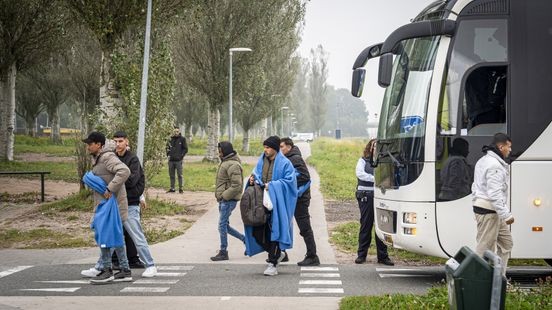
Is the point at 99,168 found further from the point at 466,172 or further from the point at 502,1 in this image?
the point at 502,1

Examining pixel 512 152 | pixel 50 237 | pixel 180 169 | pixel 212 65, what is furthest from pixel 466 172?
pixel 212 65

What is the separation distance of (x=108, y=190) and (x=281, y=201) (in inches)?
90.7

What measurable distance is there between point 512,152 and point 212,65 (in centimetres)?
3175

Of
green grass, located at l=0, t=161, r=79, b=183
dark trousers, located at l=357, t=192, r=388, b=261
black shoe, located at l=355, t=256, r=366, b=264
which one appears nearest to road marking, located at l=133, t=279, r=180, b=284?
black shoe, located at l=355, t=256, r=366, b=264

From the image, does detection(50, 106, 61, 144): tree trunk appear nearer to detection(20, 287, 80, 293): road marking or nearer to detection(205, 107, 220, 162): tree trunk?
detection(205, 107, 220, 162): tree trunk

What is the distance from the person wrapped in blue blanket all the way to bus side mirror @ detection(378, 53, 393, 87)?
3.34 meters

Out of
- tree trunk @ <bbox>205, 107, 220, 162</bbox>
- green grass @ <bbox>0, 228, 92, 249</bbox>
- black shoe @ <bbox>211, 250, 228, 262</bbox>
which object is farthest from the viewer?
tree trunk @ <bbox>205, 107, 220, 162</bbox>

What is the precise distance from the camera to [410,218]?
33.6 feet

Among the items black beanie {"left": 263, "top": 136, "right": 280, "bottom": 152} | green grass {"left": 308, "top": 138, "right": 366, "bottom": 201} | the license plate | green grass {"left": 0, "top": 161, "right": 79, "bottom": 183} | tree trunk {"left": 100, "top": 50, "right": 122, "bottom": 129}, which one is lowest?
green grass {"left": 308, "top": 138, "right": 366, "bottom": 201}

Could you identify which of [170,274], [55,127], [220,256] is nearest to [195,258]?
[220,256]

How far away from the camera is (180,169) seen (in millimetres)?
24766

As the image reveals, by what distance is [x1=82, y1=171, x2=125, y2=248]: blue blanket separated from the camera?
10281mm

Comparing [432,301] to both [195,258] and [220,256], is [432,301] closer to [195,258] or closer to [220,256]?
[220,256]

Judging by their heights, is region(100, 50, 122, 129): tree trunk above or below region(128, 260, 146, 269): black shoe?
above
